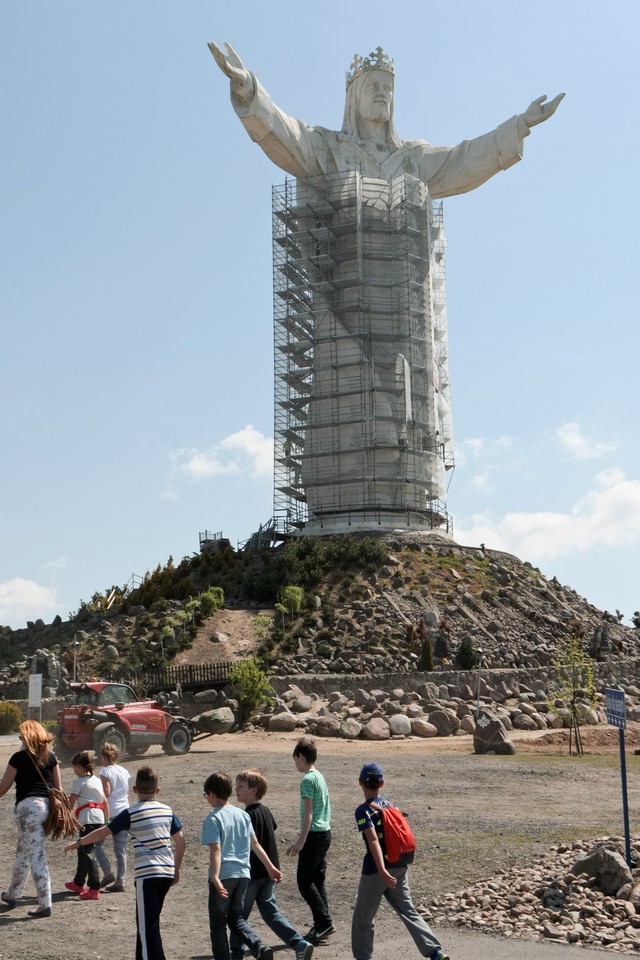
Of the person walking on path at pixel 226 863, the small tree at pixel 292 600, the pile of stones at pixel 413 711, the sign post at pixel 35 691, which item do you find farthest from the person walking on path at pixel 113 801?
the small tree at pixel 292 600

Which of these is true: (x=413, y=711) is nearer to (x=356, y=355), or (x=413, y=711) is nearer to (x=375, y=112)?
(x=356, y=355)

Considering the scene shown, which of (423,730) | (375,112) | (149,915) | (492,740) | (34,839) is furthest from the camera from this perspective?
(375,112)

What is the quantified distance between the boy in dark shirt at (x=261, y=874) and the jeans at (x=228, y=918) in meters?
0.17

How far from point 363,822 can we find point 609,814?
8.31 m

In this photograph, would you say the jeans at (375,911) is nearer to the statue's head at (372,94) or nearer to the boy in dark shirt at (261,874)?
the boy in dark shirt at (261,874)

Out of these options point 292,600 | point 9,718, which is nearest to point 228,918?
point 9,718

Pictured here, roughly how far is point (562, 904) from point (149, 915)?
13.1 feet

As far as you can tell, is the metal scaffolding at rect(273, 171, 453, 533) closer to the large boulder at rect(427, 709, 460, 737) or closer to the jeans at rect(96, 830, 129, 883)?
the large boulder at rect(427, 709, 460, 737)

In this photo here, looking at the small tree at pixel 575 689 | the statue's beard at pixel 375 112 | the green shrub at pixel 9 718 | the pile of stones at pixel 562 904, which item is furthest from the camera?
the statue's beard at pixel 375 112

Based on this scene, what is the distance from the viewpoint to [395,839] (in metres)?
7.85

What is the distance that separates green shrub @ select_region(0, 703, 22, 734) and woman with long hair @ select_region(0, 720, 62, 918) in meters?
22.8

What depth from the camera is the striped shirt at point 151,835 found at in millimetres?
7539

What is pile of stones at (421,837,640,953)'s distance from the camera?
9078 mm

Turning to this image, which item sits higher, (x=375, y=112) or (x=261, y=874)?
(x=375, y=112)
